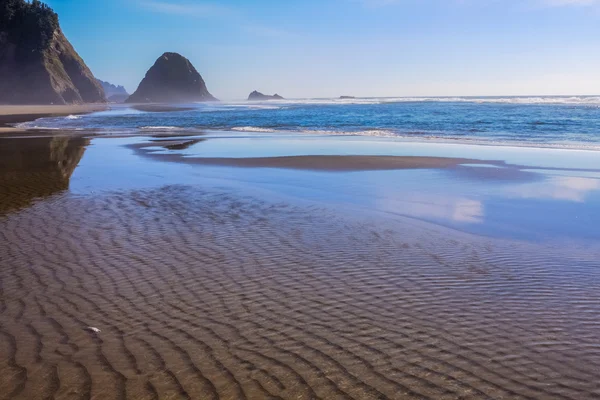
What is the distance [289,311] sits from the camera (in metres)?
4.91

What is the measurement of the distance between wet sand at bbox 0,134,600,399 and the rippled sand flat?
0.02 meters

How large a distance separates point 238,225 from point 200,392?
15.8ft

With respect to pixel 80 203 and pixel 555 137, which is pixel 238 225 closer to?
pixel 80 203

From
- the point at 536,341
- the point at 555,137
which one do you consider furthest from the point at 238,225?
the point at 555,137

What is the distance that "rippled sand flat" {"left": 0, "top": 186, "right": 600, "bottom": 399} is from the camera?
3670mm

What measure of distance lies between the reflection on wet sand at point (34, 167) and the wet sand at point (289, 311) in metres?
2.10

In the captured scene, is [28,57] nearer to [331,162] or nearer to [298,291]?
[331,162]

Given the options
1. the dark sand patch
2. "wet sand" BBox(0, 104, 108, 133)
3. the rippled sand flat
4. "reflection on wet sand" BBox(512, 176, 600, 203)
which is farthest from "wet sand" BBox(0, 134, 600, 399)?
"wet sand" BBox(0, 104, 108, 133)

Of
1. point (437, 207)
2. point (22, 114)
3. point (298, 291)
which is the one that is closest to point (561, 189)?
point (437, 207)

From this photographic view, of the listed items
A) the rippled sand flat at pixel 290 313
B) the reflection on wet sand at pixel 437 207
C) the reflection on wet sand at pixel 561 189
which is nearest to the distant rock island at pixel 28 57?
the rippled sand flat at pixel 290 313

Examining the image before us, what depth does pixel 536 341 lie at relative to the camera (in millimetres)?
4316

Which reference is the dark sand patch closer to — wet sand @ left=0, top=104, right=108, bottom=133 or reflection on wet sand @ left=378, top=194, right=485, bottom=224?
reflection on wet sand @ left=378, top=194, right=485, bottom=224

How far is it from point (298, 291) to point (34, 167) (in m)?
12.5

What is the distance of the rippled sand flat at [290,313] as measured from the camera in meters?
3.67
